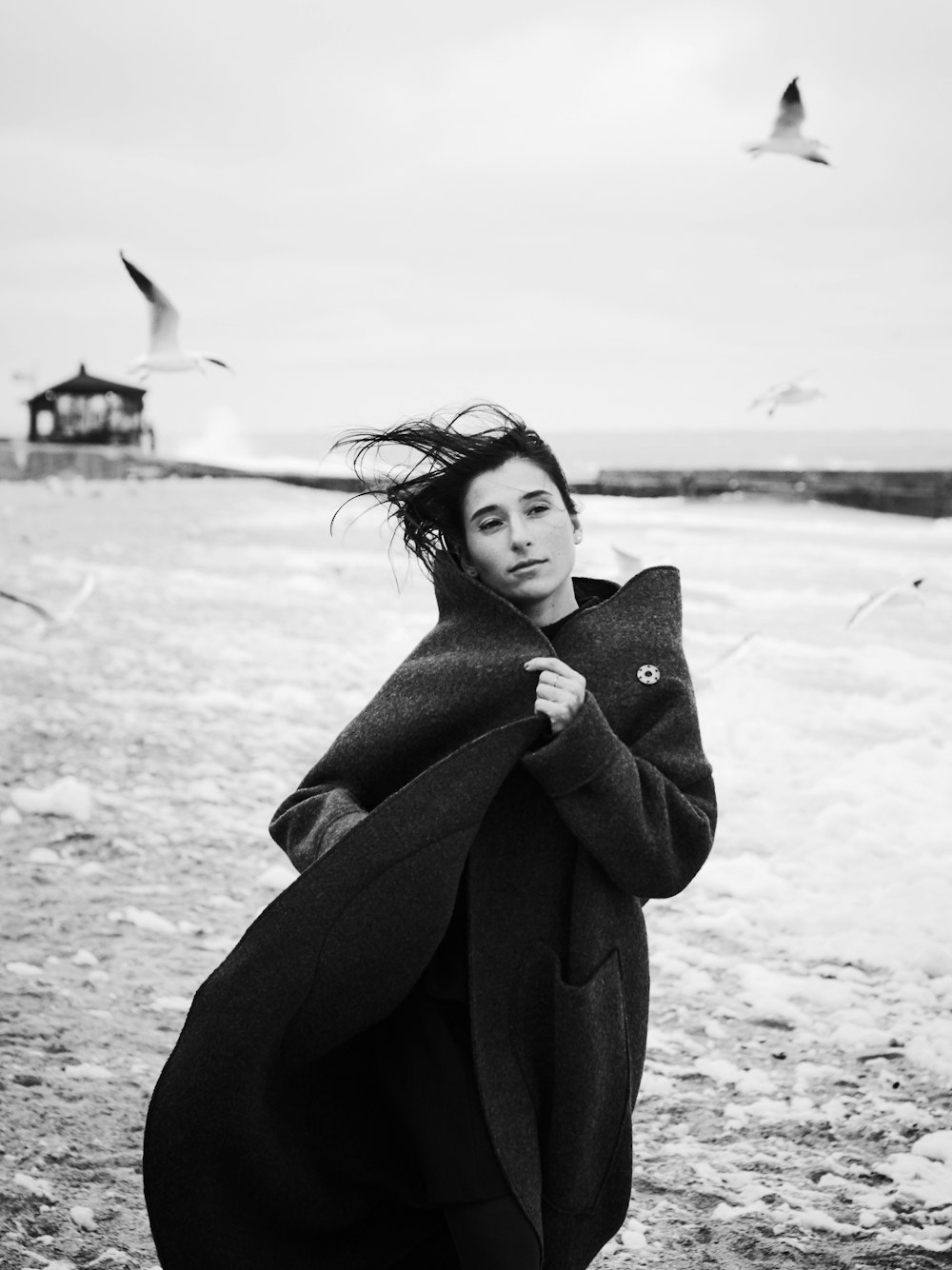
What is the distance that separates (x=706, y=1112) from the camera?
Answer: 3166mm

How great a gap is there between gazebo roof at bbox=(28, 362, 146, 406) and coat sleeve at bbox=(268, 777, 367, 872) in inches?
1191

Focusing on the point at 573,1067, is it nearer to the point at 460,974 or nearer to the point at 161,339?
the point at 460,974

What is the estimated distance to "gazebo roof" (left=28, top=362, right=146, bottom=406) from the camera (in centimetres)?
3061

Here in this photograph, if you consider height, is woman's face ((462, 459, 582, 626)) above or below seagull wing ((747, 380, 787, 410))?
below

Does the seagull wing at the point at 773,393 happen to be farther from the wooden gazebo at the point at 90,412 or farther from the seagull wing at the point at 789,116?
the wooden gazebo at the point at 90,412

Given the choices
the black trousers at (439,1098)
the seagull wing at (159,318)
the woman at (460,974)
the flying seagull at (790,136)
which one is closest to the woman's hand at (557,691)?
the woman at (460,974)

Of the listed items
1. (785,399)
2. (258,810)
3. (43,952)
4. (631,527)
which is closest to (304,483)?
(631,527)

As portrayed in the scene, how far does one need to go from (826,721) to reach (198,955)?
4.12 meters

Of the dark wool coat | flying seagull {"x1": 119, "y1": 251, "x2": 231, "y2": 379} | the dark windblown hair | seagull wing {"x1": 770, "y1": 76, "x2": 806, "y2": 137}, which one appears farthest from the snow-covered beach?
seagull wing {"x1": 770, "y1": 76, "x2": 806, "y2": 137}

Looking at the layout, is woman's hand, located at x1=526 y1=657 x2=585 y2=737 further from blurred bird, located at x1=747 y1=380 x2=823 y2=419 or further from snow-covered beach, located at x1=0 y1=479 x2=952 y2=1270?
blurred bird, located at x1=747 y1=380 x2=823 y2=419

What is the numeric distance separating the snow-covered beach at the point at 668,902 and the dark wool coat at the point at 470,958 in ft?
2.05

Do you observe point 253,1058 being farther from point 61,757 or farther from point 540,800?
point 61,757

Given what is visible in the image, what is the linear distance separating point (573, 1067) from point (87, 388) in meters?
31.4

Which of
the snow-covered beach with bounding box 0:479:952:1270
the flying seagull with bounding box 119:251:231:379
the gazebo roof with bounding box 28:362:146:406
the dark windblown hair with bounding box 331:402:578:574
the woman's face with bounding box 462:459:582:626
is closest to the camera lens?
the woman's face with bounding box 462:459:582:626
